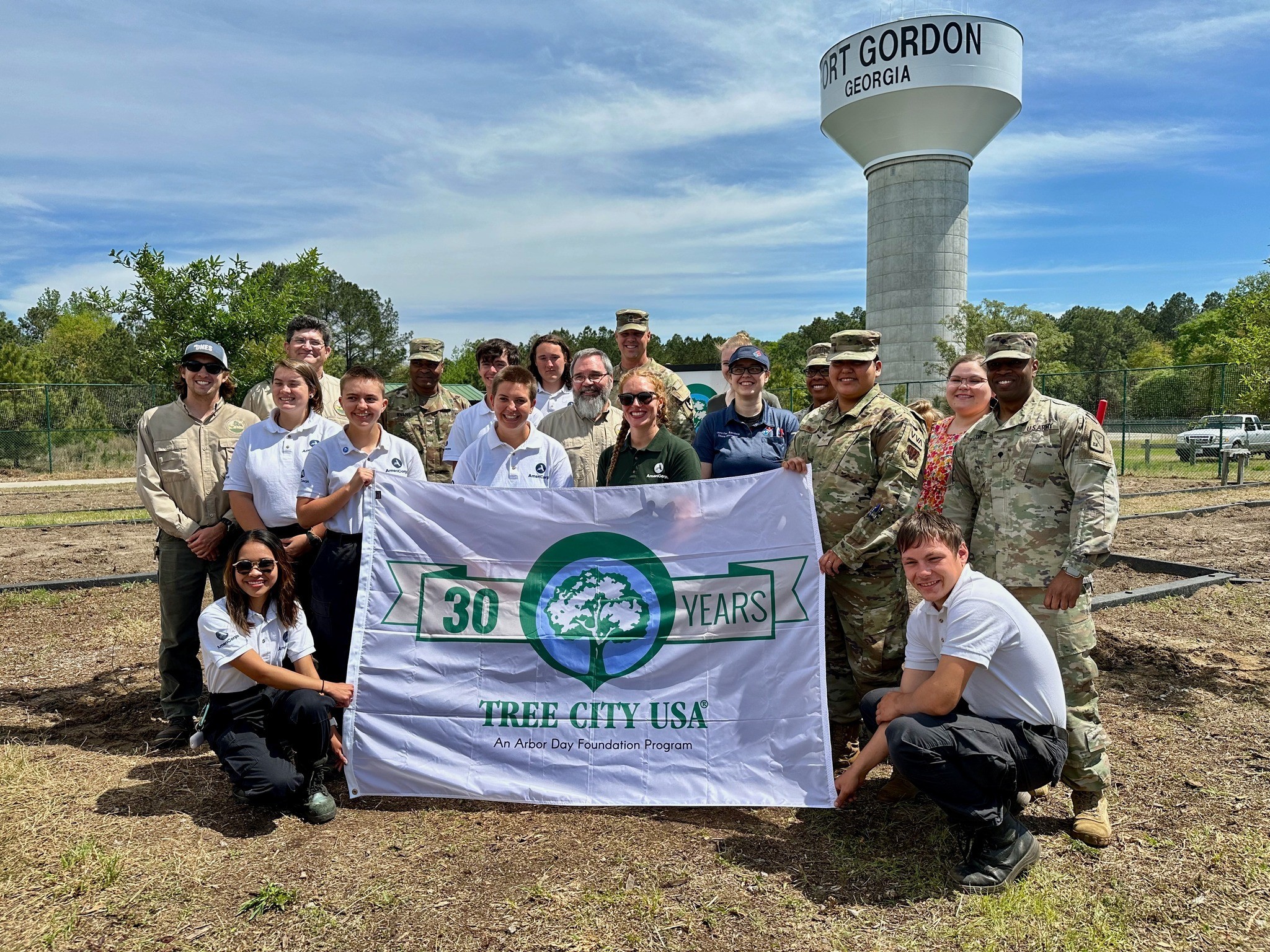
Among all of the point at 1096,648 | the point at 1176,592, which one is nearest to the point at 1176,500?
the point at 1176,592

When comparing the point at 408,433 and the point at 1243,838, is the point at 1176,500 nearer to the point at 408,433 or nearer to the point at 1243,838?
the point at 1243,838

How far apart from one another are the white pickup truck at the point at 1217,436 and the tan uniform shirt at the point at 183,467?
2364 cm

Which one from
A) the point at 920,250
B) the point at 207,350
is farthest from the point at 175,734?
the point at 920,250

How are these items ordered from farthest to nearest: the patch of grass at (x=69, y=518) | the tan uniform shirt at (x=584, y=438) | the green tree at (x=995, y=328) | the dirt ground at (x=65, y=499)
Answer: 1. the green tree at (x=995, y=328)
2. the dirt ground at (x=65, y=499)
3. the patch of grass at (x=69, y=518)
4. the tan uniform shirt at (x=584, y=438)

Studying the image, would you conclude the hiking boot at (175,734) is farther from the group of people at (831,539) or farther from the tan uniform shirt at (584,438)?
the tan uniform shirt at (584,438)

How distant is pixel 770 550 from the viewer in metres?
4.21

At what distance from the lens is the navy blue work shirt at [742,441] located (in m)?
4.81

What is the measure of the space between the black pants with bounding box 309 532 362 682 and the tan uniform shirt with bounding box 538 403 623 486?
4.82 ft

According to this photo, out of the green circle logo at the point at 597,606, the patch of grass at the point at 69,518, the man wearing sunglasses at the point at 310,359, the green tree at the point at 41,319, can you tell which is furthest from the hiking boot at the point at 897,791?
the green tree at the point at 41,319

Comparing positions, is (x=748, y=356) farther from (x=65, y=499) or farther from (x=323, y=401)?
(x=65, y=499)

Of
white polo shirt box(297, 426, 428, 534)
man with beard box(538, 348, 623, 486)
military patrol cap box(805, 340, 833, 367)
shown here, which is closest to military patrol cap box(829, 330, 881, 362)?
military patrol cap box(805, 340, 833, 367)

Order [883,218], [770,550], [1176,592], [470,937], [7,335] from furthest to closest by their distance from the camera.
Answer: [7,335] < [883,218] < [1176,592] < [770,550] < [470,937]

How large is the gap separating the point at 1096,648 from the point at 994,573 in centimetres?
290

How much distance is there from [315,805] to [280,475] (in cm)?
170
